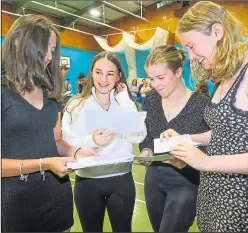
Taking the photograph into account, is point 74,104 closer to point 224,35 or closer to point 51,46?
point 51,46

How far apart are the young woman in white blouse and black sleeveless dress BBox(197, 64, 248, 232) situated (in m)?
0.41

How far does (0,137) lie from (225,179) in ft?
2.03

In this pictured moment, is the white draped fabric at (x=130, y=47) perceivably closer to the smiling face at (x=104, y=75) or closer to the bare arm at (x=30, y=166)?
the smiling face at (x=104, y=75)

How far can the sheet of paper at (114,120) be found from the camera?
2.54 feet

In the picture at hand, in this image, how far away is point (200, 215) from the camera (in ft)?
2.52

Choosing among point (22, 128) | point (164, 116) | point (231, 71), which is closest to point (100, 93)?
point (164, 116)

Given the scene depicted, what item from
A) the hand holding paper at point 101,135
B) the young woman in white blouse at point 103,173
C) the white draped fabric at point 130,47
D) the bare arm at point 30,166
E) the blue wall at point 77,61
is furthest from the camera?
the blue wall at point 77,61

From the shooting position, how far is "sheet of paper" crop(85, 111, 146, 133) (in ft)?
2.54

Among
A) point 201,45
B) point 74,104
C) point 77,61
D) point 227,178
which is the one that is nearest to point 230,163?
point 227,178

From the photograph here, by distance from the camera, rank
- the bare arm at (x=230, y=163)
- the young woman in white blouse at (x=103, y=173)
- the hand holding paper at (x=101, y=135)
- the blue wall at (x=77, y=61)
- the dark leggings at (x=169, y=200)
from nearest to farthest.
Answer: the bare arm at (x=230, y=163) → the hand holding paper at (x=101, y=135) → the dark leggings at (x=169, y=200) → the young woman in white blouse at (x=103, y=173) → the blue wall at (x=77, y=61)

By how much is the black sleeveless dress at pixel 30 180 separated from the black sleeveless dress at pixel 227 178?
0.45m

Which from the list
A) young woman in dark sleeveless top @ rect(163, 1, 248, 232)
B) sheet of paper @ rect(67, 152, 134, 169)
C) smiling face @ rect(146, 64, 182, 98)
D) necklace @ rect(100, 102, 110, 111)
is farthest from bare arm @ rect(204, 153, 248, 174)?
necklace @ rect(100, 102, 110, 111)

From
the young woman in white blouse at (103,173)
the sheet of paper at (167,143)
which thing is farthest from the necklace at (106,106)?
the sheet of paper at (167,143)

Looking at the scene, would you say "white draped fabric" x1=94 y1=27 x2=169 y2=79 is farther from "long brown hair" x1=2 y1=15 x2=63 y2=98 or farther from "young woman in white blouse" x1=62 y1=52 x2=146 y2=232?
"long brown hair" x1=2 y1=15 x2=63 y2=98
